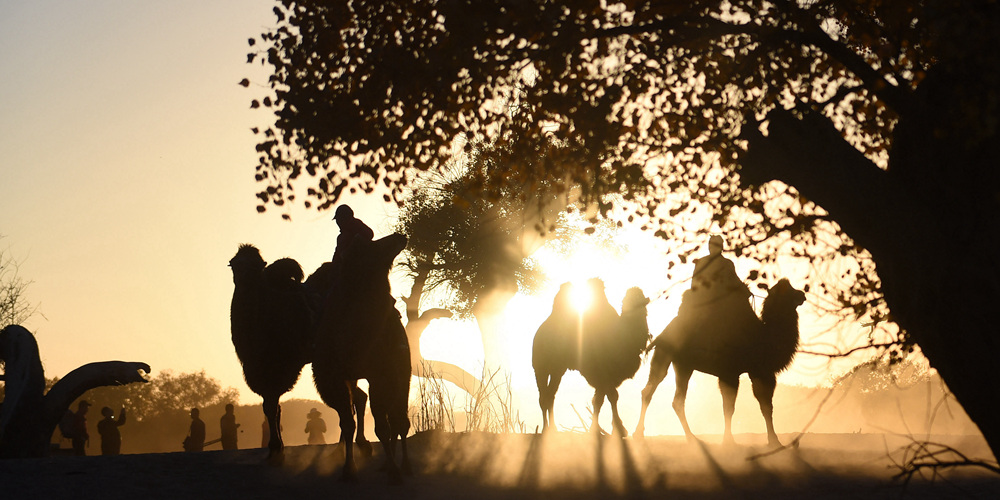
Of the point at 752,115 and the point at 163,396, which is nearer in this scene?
the point at 752,115

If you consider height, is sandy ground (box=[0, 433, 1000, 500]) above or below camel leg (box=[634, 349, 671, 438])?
below

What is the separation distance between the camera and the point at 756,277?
34.5ft

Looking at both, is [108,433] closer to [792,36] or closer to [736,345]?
[736,345]

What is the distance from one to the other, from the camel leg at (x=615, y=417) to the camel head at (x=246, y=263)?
17.1ft

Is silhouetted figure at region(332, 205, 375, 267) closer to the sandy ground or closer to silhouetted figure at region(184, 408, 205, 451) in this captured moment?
the sandy ground

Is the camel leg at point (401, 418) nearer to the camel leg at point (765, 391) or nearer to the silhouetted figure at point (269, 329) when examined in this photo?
the silhouetted figure at point (269, 329)

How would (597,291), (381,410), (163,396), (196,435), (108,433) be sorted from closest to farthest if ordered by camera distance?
(381,410) < (597,291) < (108,433) < (196,435) < (163,396)

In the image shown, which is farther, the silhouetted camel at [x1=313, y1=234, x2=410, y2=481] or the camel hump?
the camel hump

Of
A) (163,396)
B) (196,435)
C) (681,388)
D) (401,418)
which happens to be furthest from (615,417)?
(163,396)

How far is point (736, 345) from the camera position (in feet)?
41.8

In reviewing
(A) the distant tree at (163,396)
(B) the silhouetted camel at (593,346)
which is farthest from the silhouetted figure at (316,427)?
(A) the distant tree at (163,396)

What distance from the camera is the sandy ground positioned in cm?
861

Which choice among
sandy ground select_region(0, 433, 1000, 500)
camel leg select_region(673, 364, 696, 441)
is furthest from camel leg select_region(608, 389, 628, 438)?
sandy ground select_region(0, 433, 1000, 500)

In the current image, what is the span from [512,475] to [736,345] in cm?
437
